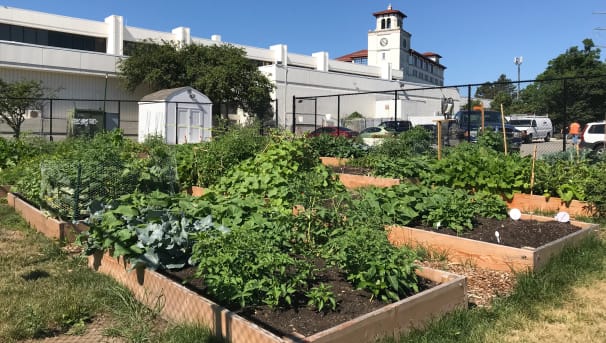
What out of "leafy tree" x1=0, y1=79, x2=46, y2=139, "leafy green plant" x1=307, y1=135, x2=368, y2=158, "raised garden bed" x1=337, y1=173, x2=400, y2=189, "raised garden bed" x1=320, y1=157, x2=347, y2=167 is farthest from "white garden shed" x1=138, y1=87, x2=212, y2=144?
"raised garden bed" x1=337, y1=173, x2=400, y2=189

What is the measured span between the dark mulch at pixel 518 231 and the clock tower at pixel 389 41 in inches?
3362

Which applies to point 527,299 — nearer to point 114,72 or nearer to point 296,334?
point 296,334

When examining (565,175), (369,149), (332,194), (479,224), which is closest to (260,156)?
(332,194)

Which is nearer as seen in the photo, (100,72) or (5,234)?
(5,234)

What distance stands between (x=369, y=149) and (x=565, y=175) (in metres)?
6.33

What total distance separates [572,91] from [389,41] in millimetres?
75693

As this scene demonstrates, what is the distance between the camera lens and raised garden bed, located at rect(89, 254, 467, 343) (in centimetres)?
310

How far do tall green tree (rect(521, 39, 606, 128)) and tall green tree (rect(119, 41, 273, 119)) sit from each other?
21.3 meters

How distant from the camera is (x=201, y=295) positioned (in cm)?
389

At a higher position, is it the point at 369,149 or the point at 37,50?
the point at 37,50

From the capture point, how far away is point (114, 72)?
38656 millimetres

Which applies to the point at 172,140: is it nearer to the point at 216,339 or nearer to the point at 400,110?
the point at 216,339

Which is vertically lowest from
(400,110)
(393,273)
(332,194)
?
(393,273)

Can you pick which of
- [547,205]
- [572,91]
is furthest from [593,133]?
[547,205]
